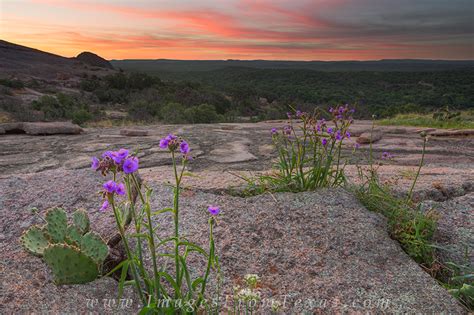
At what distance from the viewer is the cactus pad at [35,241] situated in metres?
1.73

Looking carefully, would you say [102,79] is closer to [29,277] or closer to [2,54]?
[2,54]

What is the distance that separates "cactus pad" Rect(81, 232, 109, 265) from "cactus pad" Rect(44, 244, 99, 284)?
0.11 meters

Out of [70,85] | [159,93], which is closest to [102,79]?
[70,85]

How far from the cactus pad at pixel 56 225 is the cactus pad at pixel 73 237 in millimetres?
25

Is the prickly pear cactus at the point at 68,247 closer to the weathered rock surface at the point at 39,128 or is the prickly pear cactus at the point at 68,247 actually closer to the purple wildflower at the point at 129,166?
the purple wildflower at the point at 129,166

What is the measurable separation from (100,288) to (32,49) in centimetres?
4612

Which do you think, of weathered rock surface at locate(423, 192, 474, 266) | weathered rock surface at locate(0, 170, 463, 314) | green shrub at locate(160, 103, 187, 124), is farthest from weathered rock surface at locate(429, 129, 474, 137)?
green shrub at locate(160, 103, 187, 124)

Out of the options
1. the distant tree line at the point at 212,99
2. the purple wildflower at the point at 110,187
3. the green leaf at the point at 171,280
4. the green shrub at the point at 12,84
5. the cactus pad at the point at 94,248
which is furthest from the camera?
the green shrub at the point at 12,84

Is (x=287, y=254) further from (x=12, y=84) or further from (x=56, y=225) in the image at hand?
(x=12, y=84)

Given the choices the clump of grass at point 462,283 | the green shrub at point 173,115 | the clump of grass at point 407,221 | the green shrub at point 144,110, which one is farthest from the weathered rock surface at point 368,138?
the green shrub at point 144,110

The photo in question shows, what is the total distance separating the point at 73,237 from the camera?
1.82m

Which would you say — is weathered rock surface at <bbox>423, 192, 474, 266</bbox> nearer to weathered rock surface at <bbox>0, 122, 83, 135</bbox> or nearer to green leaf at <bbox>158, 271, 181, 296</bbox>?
green leaf at <bbox>158, 271, 181, 296</bbox>

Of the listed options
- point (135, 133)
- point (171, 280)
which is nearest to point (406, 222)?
point (171, 280)

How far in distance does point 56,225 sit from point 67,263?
1.12 feet
